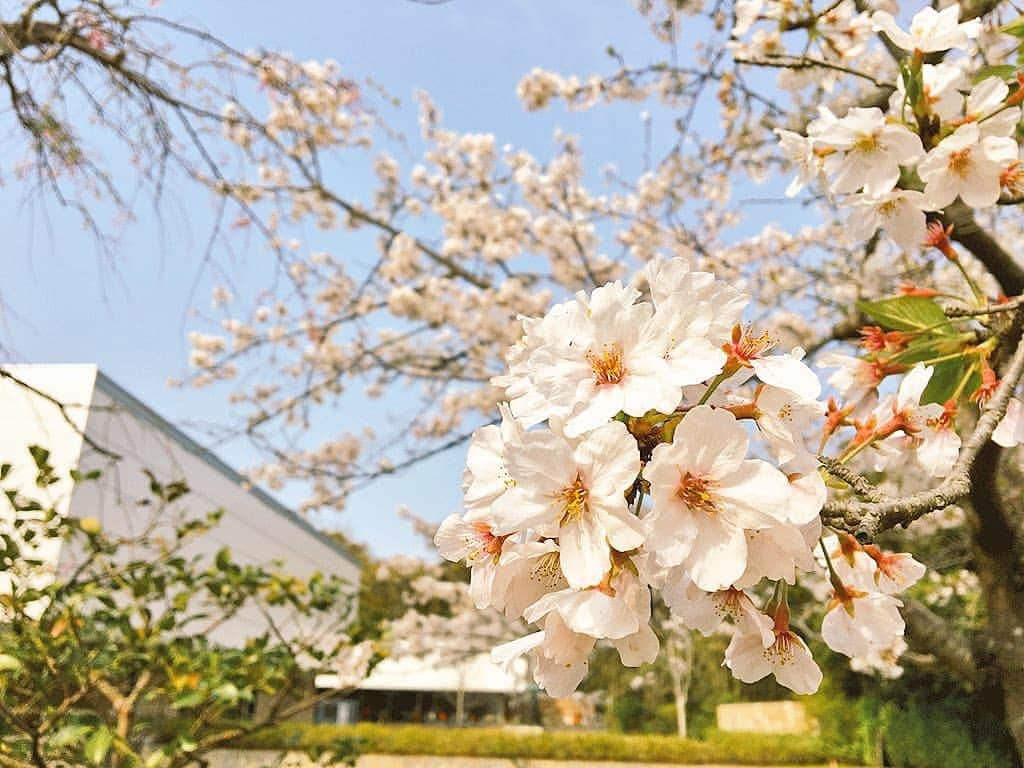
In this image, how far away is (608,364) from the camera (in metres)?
0.60

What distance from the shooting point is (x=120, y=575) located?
71.0 inches

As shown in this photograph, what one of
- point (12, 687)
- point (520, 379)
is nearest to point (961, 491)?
point (520, 379)

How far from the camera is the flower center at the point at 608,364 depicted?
23.5 inches

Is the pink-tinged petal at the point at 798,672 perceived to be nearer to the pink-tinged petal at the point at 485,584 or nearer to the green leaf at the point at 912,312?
the pink-tinged petal at the point at 485,584

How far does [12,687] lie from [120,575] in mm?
332

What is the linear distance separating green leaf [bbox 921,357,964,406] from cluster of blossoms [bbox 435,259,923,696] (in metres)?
0.48

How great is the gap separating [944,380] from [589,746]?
13066mm

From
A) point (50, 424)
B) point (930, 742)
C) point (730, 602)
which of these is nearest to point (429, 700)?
point (50, 424)

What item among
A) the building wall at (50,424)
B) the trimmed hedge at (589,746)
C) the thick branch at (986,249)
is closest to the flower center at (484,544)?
the thick branch at (986,249)

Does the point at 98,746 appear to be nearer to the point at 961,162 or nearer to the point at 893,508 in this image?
the point at 893,508

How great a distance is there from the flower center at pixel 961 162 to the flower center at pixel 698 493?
29.2 inches

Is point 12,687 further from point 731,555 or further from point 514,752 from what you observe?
point 514,752

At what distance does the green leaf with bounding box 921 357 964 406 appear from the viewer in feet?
3.33

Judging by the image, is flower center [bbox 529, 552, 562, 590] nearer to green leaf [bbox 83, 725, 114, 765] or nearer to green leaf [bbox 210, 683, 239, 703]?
green leaf [bbox 83, 725, 114, 765]
